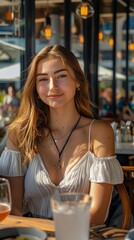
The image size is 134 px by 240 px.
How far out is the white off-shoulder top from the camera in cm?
190

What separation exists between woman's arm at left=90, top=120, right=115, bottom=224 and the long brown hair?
159 mm

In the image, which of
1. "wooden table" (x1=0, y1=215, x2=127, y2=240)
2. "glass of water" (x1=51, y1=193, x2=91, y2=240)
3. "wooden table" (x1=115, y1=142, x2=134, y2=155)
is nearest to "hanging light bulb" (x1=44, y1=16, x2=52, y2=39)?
"wooden table" (x1=115, y1=142, x2=134, y2=155)

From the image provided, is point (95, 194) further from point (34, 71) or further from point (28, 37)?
point (28, 37)

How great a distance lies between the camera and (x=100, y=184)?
73.7 inches

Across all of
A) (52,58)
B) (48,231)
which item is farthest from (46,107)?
(48,231)

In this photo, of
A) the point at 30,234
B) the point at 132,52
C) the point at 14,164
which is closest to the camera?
the point at 30,234

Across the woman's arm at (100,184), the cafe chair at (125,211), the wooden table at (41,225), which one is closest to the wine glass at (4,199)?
the wooden table at (41,225)

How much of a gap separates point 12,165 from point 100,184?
0.41 metres

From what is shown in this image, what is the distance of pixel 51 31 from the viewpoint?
8.87m

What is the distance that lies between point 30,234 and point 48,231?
0.11 metres

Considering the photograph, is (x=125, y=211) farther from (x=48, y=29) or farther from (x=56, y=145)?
(x=48, y=29)

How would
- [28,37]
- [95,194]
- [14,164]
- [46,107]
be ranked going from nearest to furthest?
[95,194] < [14,164] < [46,107] < [28,37]

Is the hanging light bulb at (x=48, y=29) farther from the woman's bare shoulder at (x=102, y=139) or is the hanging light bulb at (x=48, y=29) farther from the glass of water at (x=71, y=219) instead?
the glass of water at (x=71, y=219)

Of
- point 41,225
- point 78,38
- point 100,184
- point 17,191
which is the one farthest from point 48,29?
point 41,225
